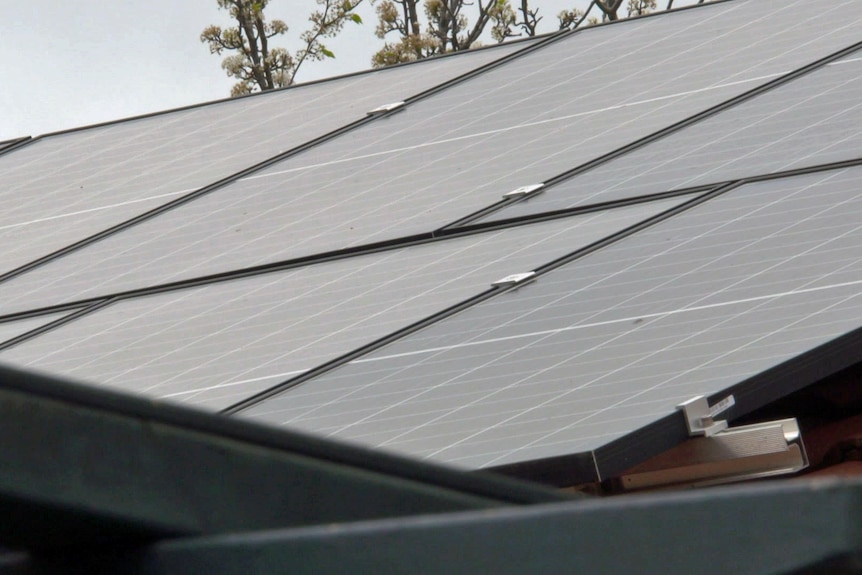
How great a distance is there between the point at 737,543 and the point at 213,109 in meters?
10.9

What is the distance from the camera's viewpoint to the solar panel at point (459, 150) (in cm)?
771

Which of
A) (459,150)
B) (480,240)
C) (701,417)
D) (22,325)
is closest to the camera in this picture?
(701,417)

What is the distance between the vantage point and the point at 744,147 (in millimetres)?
6980

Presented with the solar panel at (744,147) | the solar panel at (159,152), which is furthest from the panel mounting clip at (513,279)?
the solar panel at (159,152)

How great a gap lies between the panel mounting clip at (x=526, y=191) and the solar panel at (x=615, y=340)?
136cm

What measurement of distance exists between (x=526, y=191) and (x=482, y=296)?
5.26 ft

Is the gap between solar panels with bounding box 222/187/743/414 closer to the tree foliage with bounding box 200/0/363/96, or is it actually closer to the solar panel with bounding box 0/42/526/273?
the solar panel with bounding box 0/42/526/273

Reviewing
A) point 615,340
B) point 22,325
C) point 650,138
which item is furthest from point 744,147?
point 22,325

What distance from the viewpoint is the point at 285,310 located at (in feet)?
21.0

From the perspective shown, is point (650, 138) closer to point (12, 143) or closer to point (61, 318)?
point (61, 318)

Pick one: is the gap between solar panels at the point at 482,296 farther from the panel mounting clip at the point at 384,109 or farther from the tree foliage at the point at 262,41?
the tree foliage at the point at 262,41

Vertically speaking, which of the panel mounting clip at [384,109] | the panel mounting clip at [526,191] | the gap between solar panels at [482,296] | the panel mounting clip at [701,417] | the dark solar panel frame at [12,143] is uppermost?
the dark solar panel frame at [12,143]

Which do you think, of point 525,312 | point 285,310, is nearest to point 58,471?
point 525,312

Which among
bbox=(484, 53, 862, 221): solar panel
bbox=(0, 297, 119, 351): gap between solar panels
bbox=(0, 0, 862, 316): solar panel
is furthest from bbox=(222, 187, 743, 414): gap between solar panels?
bbox=(0, 297, 119, 351): gap between solar panels
